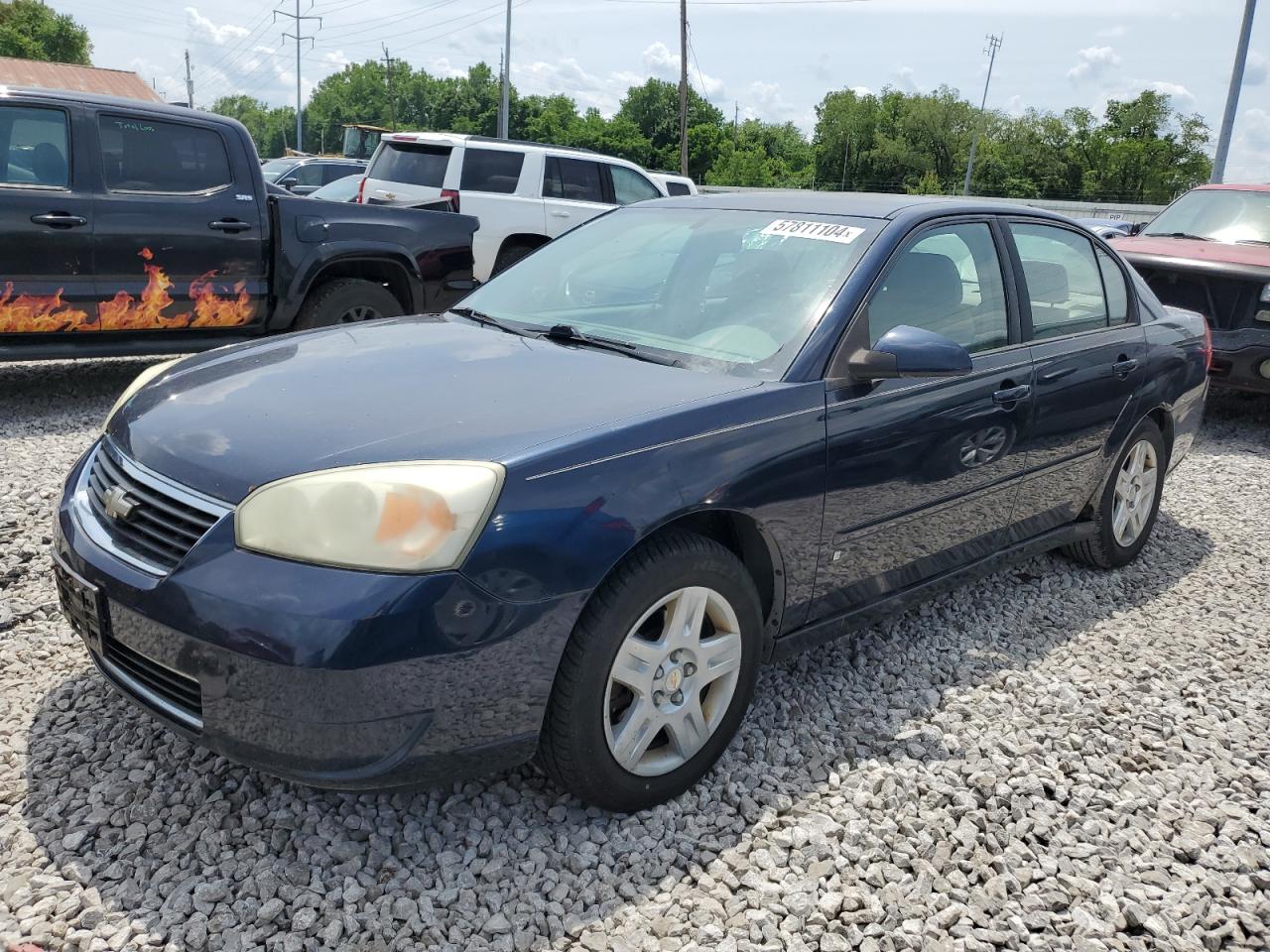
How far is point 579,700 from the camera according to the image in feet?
7.96

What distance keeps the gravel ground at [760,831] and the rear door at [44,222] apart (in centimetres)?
281

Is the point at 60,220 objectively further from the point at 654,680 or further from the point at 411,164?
the point at 411,164

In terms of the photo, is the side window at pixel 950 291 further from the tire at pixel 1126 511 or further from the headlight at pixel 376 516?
the headlight at pixel 376 516

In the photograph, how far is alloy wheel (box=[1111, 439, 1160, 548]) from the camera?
4.60 m

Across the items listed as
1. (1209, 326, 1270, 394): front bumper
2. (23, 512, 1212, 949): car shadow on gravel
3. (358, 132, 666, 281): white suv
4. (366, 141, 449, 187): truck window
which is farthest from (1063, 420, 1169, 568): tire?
(366, 141, 449, 187): truck window

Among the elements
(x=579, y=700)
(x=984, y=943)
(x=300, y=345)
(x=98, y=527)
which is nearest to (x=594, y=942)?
(x=579, y=700)

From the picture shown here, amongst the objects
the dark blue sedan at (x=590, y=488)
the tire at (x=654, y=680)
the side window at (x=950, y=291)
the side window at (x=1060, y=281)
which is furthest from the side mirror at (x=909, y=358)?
the side window at (x=1060, y=281)

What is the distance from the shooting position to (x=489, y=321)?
11.8 feet

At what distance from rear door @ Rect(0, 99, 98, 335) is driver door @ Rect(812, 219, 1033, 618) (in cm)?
500

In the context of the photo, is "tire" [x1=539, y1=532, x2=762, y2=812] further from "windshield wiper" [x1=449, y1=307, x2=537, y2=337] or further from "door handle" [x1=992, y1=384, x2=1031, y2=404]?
"door handle" [x1=992, y1=384, x2=1031, y2=404]

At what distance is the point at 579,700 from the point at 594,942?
0.52 meters

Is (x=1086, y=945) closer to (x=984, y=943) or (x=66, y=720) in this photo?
(x=984, y=943)

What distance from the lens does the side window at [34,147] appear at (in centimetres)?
600

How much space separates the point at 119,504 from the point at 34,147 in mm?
4623
